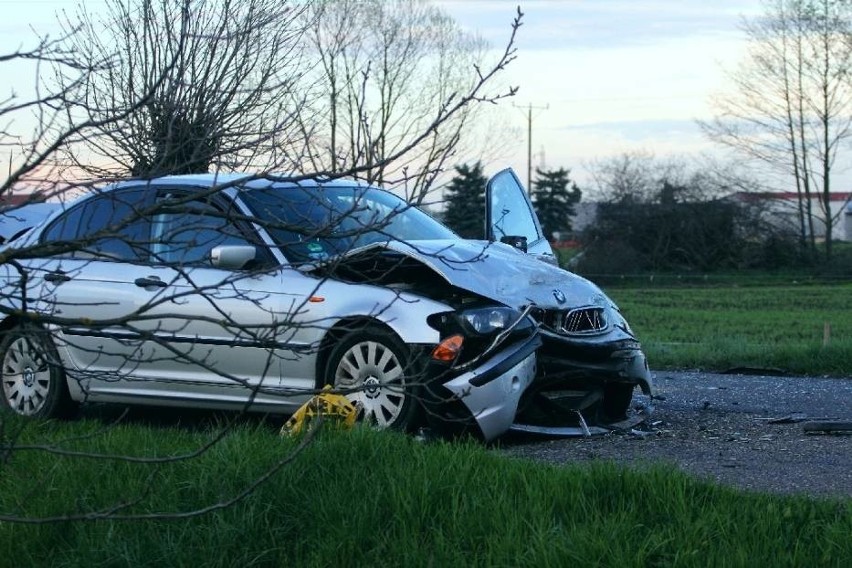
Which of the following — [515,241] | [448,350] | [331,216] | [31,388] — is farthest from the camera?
[515,241]

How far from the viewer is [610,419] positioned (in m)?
7.71

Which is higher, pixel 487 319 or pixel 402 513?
pixel 487 319

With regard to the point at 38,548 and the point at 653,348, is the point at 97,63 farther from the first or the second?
the point at 653,348

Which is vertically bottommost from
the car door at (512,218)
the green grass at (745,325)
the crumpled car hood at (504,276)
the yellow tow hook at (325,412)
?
the green grass at (745,325)

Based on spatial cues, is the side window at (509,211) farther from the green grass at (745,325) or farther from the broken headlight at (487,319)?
the green grass at (745,325)

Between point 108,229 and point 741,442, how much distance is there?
4236 mm

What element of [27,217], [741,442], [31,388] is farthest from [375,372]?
[27,217]

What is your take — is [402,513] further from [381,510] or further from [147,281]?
[147,281]

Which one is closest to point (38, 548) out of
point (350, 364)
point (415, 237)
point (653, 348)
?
point (350, 364)

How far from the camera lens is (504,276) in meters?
7.25

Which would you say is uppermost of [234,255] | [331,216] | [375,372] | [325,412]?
[331,216]

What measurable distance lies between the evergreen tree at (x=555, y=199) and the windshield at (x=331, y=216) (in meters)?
49.5

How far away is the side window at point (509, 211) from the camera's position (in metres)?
8.70

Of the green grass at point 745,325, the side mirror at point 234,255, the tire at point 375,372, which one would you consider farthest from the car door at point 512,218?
the green grass at point 745,325
